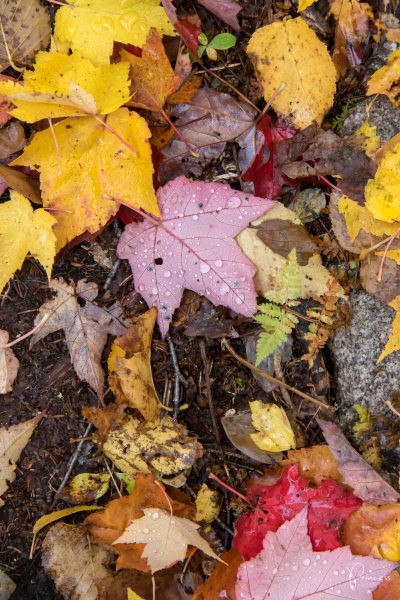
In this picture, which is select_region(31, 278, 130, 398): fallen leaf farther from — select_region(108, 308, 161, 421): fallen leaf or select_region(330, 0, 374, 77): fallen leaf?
select_region(330, 0, 374, 77): fallen leaf

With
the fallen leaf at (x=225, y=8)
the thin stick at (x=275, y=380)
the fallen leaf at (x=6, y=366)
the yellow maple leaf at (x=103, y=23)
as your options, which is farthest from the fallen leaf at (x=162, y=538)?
the fallen leaf at (x=225, y=8)

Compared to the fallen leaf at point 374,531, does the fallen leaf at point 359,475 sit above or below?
above

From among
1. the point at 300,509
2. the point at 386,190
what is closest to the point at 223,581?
the point at 300,509

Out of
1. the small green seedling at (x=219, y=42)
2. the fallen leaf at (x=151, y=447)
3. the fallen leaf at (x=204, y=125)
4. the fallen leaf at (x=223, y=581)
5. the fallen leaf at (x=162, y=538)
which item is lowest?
the fallen leaf at (x=223, y=581)

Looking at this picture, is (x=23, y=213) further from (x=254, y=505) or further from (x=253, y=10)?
(x=254, y=505)

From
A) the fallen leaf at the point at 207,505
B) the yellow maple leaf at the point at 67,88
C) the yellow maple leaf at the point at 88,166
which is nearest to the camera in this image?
the yellow maple leaf at the point at 67,88

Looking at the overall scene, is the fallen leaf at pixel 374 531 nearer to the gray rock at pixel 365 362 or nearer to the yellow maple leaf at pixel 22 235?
the gray rock at pixel 365 362

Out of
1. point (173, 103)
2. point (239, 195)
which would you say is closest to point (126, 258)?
point (239, 195)

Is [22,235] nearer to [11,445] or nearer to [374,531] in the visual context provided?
[11,445]
